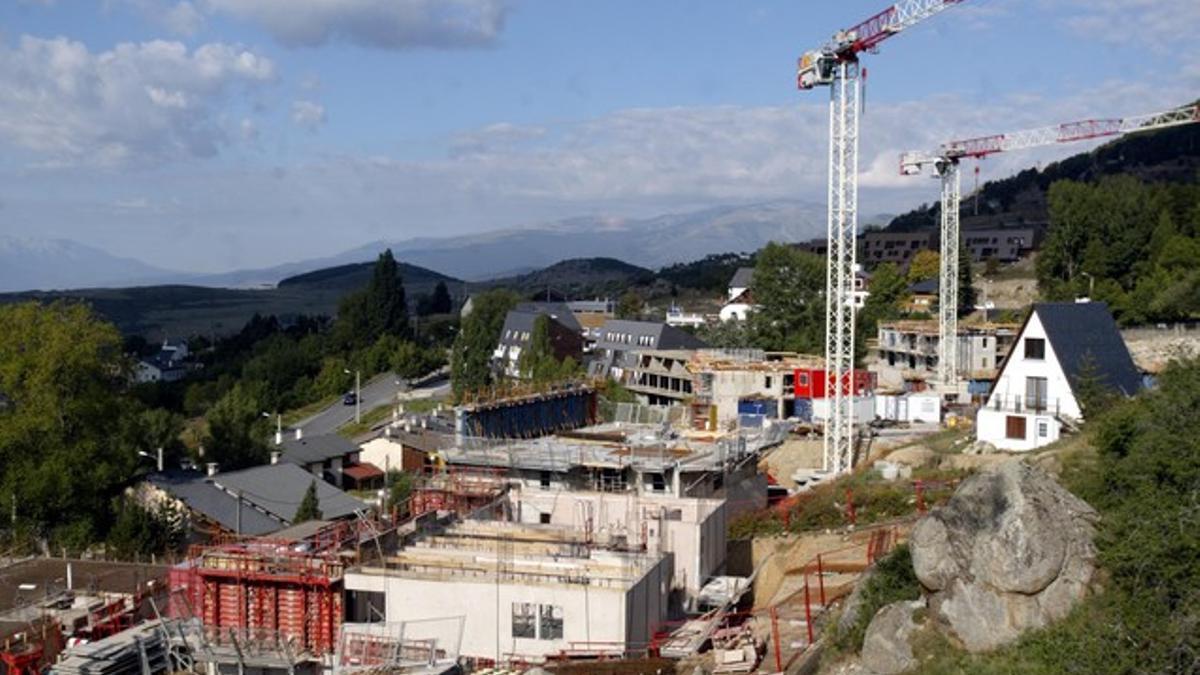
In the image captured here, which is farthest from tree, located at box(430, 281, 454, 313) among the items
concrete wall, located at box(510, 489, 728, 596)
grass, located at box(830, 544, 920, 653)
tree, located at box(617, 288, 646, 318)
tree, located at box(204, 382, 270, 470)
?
grass, located at box(830, 544, 920, 653)

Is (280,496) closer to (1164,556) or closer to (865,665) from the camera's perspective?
(865,665)

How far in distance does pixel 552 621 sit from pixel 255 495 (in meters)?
21.5

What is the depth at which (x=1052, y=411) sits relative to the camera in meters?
32.4

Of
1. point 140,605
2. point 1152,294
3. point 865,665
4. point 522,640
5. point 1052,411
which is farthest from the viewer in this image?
point 1152,294

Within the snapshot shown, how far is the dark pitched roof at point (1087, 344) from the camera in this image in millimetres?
32281

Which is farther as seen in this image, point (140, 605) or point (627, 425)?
point (627, 425)

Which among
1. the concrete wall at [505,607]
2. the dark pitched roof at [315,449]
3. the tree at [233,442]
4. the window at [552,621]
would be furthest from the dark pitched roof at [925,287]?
the window at [552,621]

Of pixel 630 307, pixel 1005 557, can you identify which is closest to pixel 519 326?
pixel 630 307

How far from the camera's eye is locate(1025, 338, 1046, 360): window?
32.7 meters

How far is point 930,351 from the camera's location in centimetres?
5525

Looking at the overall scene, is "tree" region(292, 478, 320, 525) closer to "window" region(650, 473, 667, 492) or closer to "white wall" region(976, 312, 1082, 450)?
"window" region(650, 473, 667, 492)

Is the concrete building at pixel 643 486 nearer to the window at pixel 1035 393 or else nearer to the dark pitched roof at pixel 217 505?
the window at pixel 1035 393

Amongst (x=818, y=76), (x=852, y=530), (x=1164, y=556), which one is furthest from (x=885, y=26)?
(x=1164, y=556)

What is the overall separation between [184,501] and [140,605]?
14741 millimetres
